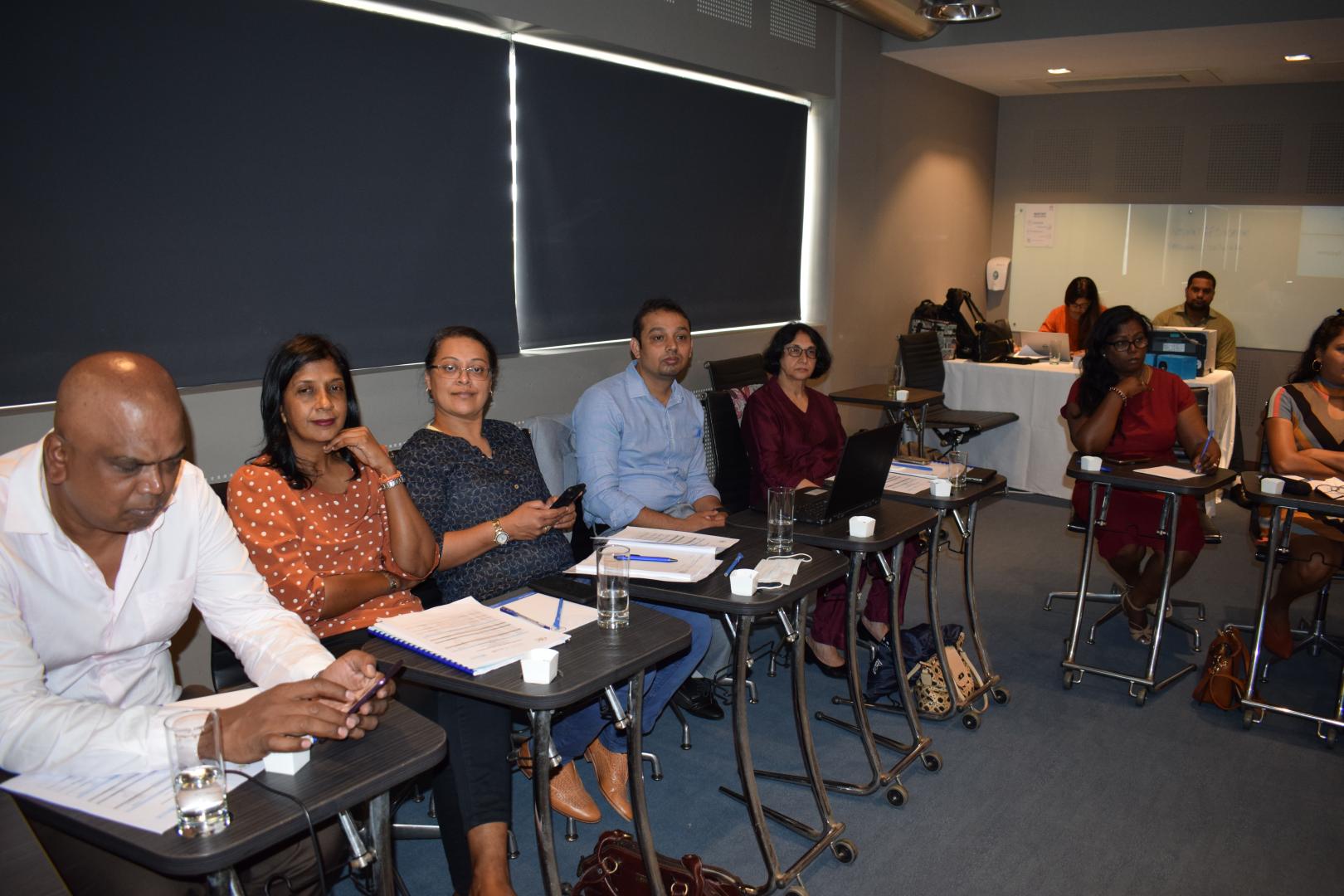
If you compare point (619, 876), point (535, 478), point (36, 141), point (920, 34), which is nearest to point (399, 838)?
point (619, 876)

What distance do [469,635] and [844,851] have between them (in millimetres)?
1328

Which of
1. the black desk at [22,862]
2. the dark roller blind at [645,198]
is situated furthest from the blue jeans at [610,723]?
the dark roller blind at [645,198]

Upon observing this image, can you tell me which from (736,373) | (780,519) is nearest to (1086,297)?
(736,373)

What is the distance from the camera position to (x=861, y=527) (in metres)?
2.99

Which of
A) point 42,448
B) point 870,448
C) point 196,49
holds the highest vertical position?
point 196,49

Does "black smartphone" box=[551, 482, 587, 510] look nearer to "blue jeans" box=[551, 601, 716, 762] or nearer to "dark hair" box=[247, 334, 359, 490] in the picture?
"blue jeans" box=[551, 601, 716, 762]

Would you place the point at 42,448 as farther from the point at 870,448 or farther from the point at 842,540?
the point at 870,448

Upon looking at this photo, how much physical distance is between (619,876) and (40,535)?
4.63ft

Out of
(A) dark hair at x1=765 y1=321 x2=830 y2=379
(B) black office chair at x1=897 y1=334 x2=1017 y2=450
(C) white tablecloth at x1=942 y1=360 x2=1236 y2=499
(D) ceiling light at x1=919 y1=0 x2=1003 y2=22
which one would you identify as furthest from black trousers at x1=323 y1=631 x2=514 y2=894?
(C) white tablecloth at x1=942 y1=360 x2=1236 y2=499

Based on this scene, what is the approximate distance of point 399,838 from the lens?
285cm

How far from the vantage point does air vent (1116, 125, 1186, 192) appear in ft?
A: 26.7

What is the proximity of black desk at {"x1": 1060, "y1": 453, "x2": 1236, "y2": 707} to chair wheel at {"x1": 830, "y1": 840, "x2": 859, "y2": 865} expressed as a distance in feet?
5.21

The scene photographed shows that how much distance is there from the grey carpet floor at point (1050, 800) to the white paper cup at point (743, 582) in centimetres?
84

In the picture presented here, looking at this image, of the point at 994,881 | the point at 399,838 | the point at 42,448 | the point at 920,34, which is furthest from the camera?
the point at 920,34
